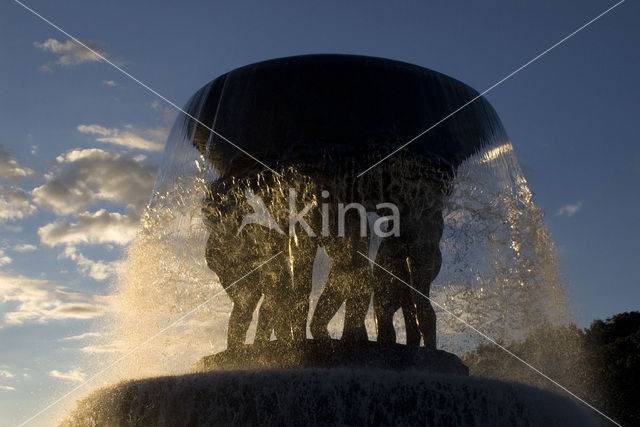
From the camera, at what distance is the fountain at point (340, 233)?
882 centimetres

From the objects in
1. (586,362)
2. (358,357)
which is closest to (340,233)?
(358,357)

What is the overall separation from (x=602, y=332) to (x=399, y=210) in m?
17.1

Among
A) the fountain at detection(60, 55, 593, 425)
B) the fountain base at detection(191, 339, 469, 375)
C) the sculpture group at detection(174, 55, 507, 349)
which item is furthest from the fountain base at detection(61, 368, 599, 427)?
the sculpture group at detection(174, 55, 507, 349)

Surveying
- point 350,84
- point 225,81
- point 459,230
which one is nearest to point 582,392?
point 459,230

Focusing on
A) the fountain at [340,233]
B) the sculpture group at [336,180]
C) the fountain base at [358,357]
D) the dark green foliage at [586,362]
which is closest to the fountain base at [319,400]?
the fountain at [340,233]

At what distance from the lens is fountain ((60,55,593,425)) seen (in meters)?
8.82

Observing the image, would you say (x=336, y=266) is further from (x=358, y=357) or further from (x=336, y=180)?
(x=358, y=357)

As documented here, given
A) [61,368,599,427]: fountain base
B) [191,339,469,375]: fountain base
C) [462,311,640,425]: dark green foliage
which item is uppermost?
[462,311,640,425]: dark green foliage

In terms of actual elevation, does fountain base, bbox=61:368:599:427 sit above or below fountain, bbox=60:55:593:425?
below

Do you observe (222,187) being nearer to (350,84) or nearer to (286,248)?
(286,248)

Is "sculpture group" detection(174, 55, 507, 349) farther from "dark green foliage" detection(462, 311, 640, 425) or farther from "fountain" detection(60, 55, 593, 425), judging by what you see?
"dark green foliage" detection(462, 311, 640, 425)

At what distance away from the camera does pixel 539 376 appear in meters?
11.7

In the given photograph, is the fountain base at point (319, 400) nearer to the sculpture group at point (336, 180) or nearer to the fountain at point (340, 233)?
the fountain at point (340, 233)

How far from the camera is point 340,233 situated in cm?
951
